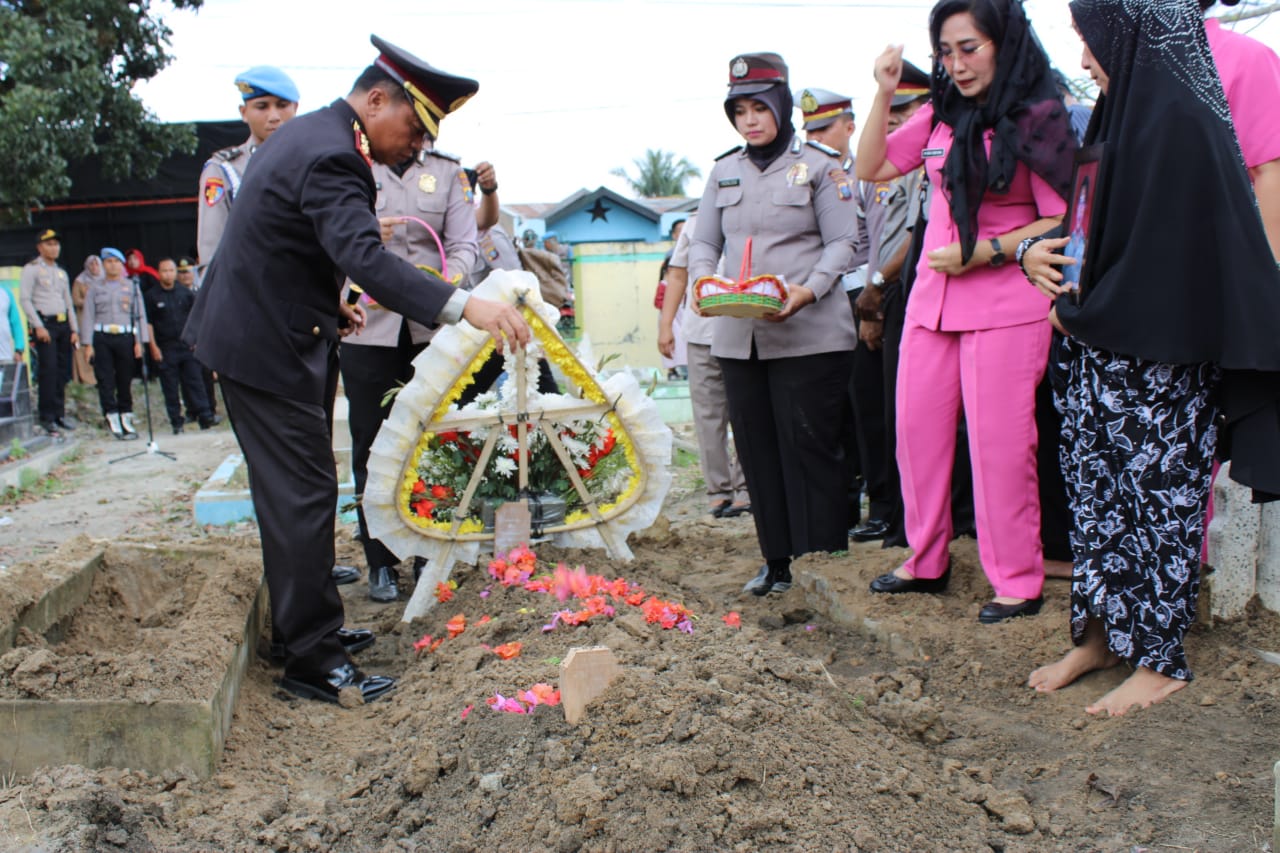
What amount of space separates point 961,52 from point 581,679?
226 centimetres

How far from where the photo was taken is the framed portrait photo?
9.03 ft

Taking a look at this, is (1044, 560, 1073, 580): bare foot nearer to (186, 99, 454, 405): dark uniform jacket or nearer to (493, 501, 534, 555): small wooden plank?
(493, 501, 534, 555): small wooden plank

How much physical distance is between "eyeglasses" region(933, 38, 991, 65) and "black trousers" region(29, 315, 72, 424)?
1133 centimetres

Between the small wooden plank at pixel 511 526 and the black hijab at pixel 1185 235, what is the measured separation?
7.29 ft

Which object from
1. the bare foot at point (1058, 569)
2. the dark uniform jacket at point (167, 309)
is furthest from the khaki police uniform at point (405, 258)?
the dark uniform jacket at point (167, 309)

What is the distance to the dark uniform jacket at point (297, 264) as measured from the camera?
3.12 m

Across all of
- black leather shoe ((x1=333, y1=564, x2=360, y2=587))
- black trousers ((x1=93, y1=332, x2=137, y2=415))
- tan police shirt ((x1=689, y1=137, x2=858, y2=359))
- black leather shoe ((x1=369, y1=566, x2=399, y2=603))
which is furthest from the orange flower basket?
black trousers ((x1=93, y1=332, x2=137, y2=415))

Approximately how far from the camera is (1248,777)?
93.5 inches

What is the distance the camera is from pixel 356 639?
13.1 feet

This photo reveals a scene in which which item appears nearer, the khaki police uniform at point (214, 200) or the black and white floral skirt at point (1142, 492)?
the black and white floral skirt at point (1142, 492)

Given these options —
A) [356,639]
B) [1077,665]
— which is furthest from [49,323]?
[1077,665]

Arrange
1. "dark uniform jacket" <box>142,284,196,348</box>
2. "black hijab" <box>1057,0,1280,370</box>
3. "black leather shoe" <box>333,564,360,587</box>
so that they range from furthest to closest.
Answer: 1. "dark uniform jacket" <box>142,284,196,348</box>
2. "black leather shoe" <box>333,564,360,587</box>
3. "black hijab" <box>1057,0,1280,370</box>

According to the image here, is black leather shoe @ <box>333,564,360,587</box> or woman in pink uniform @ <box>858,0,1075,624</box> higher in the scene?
woman in pink uniform @ <box>858,0,1075,624</box>

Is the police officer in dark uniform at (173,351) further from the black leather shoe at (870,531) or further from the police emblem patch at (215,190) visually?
the black leather shoe at (870,531)
